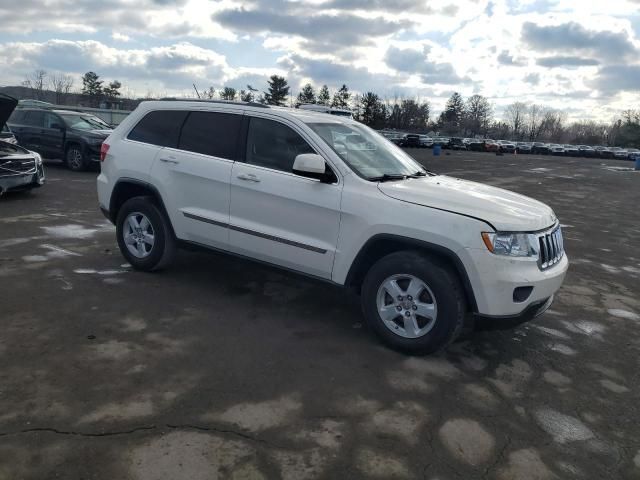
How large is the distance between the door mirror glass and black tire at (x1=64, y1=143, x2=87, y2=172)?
39.3ft

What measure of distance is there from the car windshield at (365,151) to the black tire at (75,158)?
37.7ft

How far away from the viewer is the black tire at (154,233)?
5.41m

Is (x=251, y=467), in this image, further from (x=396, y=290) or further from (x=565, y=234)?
(x=565, y=234)

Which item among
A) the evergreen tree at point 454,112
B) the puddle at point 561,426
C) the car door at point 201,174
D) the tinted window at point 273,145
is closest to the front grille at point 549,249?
the puddle at point 561,426

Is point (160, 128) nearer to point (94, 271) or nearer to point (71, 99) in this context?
point (94, 271)

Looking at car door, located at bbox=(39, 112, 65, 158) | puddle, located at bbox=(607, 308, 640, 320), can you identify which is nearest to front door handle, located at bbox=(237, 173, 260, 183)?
puddle, located at bbox=(607, 308, 640, 320)

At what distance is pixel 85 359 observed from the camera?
3729 millimetres

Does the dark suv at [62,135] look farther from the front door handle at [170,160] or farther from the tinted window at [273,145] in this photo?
the tinted window at [273,145]

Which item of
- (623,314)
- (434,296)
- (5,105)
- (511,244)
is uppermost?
(5,105)

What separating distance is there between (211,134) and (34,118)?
12.3 m

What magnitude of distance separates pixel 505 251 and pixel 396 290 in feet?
2.82

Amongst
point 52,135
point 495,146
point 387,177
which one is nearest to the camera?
point 387,177

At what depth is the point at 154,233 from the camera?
546 cm

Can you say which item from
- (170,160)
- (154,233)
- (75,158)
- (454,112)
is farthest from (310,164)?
(454,112)
